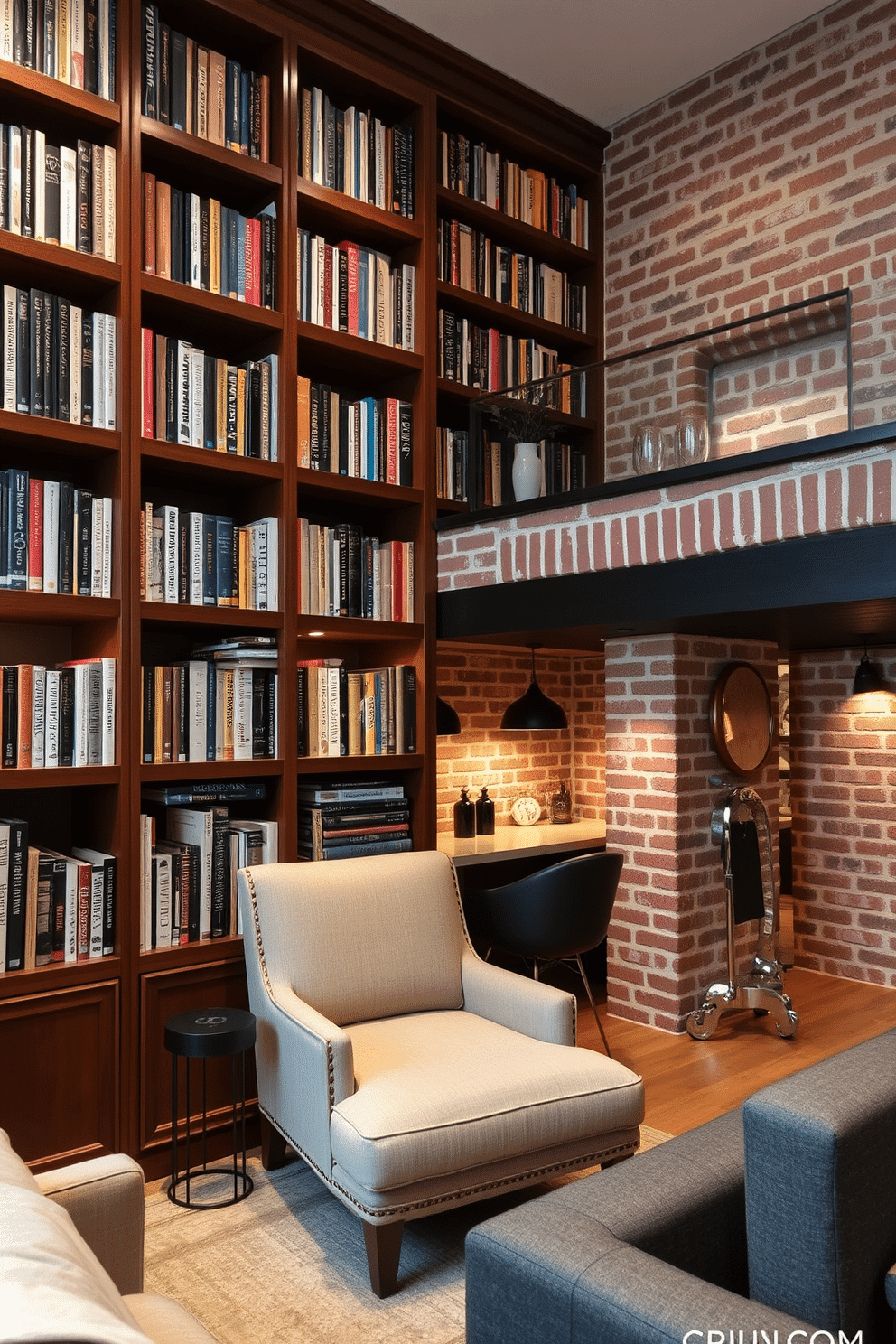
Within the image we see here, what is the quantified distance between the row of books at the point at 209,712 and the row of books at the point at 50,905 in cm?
36

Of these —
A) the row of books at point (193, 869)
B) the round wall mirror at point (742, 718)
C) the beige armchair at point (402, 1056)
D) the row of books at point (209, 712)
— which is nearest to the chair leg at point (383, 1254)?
the beige armchair at point (402, 1056)

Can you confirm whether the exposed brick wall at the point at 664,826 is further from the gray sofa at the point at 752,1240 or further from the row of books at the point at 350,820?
the gray sofa at the point at 752,1240

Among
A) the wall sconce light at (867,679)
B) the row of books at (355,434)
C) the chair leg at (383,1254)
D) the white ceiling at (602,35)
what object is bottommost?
the chair leg at (383,1254)

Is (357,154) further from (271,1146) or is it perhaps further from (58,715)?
(271,1146)

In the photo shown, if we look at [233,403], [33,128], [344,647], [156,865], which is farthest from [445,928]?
[33,128]

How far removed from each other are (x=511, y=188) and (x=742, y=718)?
2329 mm

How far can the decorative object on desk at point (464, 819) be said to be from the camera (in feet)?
14.1

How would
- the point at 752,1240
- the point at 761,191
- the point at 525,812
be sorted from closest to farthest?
the point at 752,1240
the point at 761,191
the point at 525,812

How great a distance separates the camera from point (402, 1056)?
2541mm

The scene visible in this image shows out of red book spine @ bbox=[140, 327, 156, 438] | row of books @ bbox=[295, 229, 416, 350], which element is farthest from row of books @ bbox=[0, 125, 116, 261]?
row of books @ bbox=[295, 229, 416, 350]

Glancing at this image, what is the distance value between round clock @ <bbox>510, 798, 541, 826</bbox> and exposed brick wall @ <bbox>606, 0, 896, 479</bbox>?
6.32ft

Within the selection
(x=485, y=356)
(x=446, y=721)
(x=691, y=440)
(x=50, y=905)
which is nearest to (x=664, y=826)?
(x=446, y=721)

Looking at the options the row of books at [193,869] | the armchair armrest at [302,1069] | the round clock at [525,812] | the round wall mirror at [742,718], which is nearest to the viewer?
the armchair armrest at [302,1069]

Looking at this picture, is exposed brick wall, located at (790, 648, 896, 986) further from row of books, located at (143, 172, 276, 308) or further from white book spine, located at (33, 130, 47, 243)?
white book spine, located at (33, 130, 47, 243)
